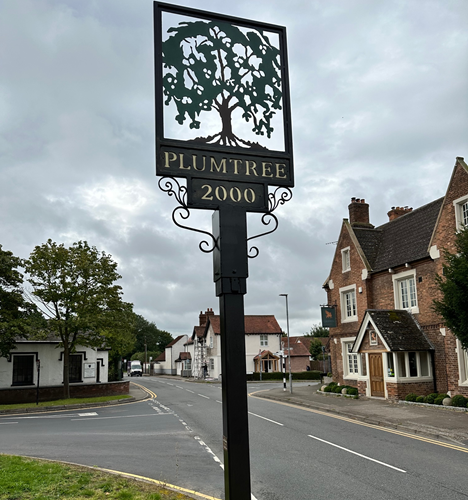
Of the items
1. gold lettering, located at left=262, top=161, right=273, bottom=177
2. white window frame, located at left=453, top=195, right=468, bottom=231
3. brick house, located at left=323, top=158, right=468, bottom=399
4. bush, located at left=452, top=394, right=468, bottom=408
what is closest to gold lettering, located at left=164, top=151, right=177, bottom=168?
gold lettering, located at left=262, top=161, right=273, bottom=177

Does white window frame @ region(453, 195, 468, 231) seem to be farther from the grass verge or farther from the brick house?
the grass verge

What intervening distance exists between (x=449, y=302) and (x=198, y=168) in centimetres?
1569

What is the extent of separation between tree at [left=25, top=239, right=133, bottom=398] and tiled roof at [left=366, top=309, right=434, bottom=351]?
49.7 ft

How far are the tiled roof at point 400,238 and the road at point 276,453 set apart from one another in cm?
1145

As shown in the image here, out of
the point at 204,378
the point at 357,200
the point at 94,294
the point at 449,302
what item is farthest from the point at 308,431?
the point at 204,378

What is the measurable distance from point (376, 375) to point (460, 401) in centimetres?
570

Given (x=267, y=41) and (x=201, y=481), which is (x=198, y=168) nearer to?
(x=267, y=41)

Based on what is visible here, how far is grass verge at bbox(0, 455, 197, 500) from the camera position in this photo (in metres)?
7.21

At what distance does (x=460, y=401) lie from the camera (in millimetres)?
20562

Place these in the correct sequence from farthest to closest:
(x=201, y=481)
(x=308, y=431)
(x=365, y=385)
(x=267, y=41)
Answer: (x=365, y=385) → (x=308, y=431) → (x=201, y=481) → (x=267, y=41)

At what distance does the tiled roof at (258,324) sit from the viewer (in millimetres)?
61031

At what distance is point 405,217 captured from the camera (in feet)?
96.1

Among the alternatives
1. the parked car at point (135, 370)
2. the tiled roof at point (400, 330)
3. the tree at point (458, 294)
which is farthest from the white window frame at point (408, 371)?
the parked car at point (135, 370)

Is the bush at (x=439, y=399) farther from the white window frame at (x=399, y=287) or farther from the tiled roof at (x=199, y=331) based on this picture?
the tiled roof at (x=199, y=331)
